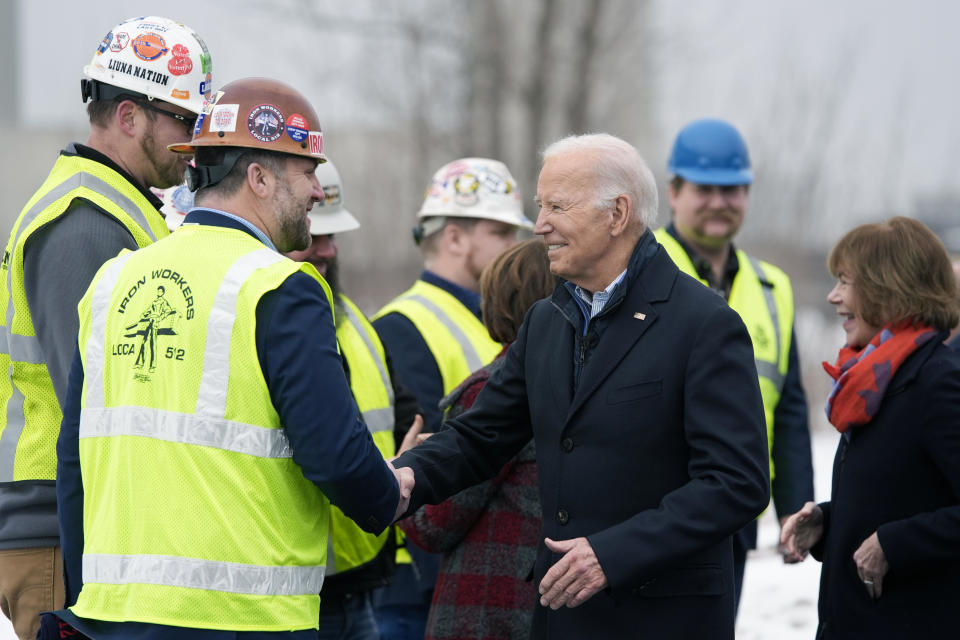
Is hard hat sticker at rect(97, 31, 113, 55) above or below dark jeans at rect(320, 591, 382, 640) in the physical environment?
above

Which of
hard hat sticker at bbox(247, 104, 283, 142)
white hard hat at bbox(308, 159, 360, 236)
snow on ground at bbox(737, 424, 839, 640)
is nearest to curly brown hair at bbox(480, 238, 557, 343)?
white hard hat at bbox(308, 159, 360, 236)

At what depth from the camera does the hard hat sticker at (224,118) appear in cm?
300

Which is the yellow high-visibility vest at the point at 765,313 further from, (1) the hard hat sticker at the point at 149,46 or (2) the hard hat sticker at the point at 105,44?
(2) the hard hat sticker at the point at 105,44

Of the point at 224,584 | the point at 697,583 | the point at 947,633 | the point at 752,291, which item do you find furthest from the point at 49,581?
the point at 752,291

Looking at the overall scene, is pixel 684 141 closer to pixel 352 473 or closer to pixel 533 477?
pixel 533 477

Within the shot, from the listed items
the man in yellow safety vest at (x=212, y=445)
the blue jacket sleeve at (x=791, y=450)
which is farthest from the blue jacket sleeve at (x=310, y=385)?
the blue jacket sleeve at (x=791, y=450)

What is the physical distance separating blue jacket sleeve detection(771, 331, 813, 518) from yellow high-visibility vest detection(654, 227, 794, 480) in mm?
33

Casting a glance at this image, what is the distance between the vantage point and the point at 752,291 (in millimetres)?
5281

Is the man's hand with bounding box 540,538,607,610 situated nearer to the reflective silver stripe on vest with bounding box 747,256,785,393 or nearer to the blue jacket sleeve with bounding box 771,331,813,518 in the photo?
the reflective silver stripe on vest with bounding box 747,256,785,393

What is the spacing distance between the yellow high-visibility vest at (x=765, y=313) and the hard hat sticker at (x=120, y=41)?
7.95 feet

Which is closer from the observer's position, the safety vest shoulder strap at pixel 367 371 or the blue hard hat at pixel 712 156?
the safety vest shoulder strap at pixel 367 371

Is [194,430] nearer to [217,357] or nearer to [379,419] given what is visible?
[217,357]

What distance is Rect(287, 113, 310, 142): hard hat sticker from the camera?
3055 millimetres

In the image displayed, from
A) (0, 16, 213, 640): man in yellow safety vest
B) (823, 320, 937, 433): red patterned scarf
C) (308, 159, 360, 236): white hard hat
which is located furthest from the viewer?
(308, 159, 360, 236): white hard hat
